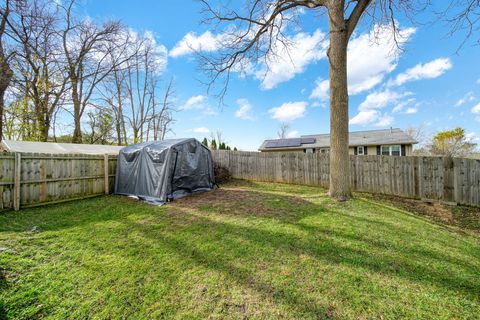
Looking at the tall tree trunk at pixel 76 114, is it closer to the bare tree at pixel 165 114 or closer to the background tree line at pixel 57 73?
the background tree line at pixel 57 73

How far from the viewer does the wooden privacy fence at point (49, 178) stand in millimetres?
4961

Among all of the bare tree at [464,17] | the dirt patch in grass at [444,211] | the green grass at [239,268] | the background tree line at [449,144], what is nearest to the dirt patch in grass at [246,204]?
the green grass at [239,268]

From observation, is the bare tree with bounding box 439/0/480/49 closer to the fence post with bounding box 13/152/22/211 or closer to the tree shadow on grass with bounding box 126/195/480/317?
the tree shadow on grass with bounding box 126/195/480/317

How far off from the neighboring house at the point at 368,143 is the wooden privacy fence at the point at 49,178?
1714 cm

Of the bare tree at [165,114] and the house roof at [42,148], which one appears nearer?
the house roof at [42,148]

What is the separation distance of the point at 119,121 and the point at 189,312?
64.8 feet

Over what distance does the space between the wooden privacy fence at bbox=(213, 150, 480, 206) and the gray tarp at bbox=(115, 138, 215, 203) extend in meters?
3.70

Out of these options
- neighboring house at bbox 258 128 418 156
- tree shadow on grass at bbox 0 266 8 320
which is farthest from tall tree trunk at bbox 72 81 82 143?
neighboring house at bbox 258 128 418 156

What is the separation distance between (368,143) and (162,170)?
56.2 ft

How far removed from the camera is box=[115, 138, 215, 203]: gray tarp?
20.5 ft

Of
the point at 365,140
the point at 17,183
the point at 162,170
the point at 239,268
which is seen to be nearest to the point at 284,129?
the point at 365,140

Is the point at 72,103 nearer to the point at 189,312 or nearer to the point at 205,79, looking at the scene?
the point at 205,79

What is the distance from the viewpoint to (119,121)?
17.6 m

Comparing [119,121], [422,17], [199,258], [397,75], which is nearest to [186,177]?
[199,258]
